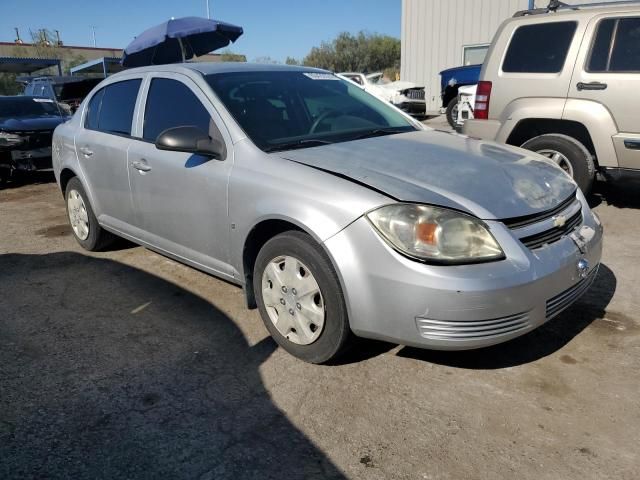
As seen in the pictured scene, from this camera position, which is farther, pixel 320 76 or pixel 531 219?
pixel 320 76

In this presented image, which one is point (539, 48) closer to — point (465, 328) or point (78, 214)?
point (465, 328)

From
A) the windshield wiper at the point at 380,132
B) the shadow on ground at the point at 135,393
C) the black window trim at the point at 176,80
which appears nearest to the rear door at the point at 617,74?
the windshield wiper at the point at 380,132

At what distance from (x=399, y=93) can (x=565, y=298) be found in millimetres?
14989

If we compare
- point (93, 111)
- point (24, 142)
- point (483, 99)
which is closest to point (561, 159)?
point (483, 99)

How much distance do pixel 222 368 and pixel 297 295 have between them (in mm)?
593

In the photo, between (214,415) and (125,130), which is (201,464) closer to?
(214,415)

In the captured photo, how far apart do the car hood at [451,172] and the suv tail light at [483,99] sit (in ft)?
9.24

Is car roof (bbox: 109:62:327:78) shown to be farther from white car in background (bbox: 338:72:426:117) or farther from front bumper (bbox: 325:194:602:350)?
white car in background (bbox: 338:72:426:117)

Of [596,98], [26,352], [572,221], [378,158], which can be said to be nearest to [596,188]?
[596,98]

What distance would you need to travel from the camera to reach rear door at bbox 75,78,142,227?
13.8 ft

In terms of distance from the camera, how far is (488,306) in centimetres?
240

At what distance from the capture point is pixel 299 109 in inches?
144

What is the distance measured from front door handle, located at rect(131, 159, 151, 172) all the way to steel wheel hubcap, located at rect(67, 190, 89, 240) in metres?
1.23

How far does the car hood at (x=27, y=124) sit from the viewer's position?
29.1ft
